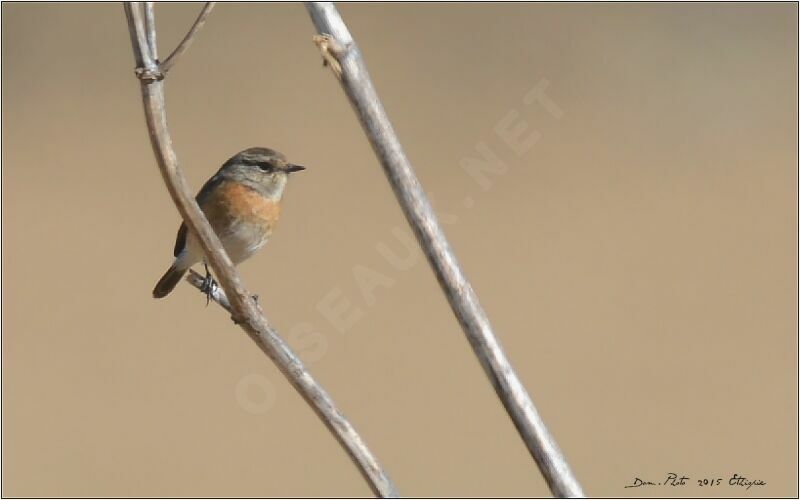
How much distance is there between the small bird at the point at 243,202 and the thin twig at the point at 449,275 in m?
2.01

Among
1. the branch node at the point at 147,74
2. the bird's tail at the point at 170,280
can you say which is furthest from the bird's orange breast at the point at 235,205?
the branch node at the point at 147,74

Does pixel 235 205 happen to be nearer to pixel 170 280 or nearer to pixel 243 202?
pixel 243 202

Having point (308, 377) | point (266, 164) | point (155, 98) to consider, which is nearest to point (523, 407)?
point (308, 377)

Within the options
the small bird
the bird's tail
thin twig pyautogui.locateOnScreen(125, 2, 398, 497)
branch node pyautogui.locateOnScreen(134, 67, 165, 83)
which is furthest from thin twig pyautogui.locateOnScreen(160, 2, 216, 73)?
the bird's tail

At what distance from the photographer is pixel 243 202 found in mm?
3566

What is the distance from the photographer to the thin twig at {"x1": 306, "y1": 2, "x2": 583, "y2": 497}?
153 cm

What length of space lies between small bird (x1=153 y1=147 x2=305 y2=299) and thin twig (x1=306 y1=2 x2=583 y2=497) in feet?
6.59

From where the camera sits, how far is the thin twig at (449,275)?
5.02 ft

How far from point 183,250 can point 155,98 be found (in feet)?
7.73

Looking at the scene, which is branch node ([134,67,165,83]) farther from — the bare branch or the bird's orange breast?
the bird's orange breast

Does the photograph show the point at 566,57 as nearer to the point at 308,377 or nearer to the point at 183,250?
the point at 183,250

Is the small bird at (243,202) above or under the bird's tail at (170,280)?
above

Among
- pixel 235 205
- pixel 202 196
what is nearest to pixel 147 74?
pixel 235 205

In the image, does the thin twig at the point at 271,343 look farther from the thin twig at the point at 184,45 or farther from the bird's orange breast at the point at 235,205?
the bird's orange breast at the point at 235,205
